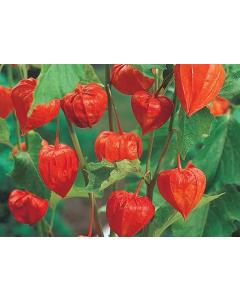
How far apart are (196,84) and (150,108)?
4cm

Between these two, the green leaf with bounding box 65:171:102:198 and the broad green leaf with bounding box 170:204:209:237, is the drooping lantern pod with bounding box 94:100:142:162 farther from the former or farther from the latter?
the broad green leaf with bounding box 170:204:209:237

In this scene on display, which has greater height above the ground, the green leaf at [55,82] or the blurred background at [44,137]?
the green leaf at [55,82]

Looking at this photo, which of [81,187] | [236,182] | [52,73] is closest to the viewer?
[52,73]

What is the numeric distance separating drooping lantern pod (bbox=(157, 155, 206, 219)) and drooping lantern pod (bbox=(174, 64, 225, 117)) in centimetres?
6

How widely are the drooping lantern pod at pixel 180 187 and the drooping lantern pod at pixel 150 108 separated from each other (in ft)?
0.15

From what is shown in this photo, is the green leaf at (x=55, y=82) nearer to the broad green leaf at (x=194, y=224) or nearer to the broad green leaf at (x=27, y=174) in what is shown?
the broad green leaf at (x=27, y=174)

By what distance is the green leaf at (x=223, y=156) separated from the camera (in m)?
0.71

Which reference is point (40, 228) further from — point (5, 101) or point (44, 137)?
point (44, 137)

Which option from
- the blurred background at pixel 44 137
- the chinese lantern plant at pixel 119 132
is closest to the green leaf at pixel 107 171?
the chinese lantern plant at pixel 119 132
